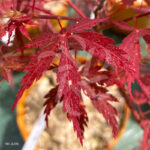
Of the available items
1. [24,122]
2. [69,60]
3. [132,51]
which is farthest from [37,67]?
[24,122]

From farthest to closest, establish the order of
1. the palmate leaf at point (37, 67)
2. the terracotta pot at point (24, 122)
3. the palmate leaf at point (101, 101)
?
the terracotta pot at point (24, 122), the palmate leaf at point (101, 101), the palmate leaf at point (37, 67)

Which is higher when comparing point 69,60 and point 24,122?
point 69,60

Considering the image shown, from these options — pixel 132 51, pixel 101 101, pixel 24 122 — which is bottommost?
pixel 24 122

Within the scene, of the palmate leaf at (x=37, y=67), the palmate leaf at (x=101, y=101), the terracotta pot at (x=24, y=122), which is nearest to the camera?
the palmate leaf at (x=37, y=67)

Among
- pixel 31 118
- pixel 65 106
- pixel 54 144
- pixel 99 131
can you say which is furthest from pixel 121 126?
pixel 65 106

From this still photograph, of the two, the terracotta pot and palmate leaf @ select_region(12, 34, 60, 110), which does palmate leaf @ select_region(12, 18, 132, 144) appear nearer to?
palmate leaf @ select_region(12, 34, 60, 110)

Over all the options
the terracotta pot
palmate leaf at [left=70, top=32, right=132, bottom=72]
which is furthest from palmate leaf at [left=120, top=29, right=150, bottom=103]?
the terracotta pot

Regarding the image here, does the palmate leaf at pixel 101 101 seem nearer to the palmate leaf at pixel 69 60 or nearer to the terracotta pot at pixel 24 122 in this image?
the palmate leaf at pixel 69 60

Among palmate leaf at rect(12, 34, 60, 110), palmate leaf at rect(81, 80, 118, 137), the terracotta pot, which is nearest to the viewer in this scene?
palmate leaf at rect(12, 34, 60, 110)

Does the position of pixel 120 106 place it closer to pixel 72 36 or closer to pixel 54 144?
pixel 54 144

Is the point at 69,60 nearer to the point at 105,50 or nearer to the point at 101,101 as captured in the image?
the point at 105,50

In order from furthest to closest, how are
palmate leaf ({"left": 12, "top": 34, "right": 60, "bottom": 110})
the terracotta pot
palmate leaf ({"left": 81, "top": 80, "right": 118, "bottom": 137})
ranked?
the terracotta pot → palmate leaf ({"left": 81, "top": 80, "right": 118, "bottom": 137}) → palmate leaf ({"left": 12, "top": 34, "right": 60, "bottom": 110})

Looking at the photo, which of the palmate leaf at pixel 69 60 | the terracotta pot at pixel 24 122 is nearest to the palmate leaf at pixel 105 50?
the palmate leaf at pixel 69 60

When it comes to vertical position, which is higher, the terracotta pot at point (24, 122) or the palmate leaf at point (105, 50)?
→ the palmate leaf at point (105, 50)
